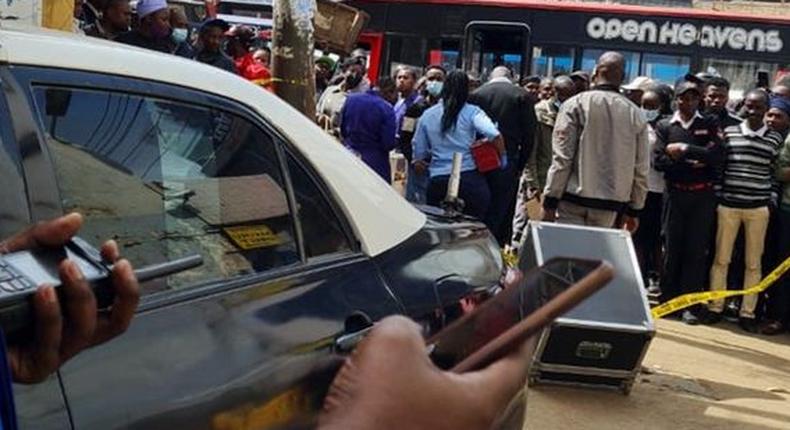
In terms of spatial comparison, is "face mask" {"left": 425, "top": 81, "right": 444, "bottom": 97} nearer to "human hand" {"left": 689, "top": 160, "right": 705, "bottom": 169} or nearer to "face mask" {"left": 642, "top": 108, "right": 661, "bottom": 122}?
"face mask" {"left": 642, "top": 108, "right": 661, "bottom": 122}

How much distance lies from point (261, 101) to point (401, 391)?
1660 mm

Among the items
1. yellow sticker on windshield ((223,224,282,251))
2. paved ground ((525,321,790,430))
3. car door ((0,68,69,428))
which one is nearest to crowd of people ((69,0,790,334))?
paved ground ((525,321,790,430))

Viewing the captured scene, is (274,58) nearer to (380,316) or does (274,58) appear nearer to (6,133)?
(380,316)

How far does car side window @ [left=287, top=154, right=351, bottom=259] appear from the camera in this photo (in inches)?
99.3

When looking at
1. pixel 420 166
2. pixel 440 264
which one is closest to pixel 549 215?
pixel 420 166

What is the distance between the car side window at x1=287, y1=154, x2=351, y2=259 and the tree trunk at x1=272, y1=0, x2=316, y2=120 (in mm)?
2579

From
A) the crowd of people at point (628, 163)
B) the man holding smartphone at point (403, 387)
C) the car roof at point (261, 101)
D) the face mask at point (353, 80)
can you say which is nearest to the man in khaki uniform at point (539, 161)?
the crowd of people at point (628, 163)

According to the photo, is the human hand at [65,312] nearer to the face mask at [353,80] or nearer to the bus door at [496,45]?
the face mask at [353,80]

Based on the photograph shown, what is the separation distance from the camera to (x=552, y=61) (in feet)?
47.4

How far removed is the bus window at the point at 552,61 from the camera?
1434cm

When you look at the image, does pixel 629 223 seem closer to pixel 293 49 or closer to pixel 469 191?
pixel 469 191

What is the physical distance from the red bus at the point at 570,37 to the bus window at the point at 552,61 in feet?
0.05

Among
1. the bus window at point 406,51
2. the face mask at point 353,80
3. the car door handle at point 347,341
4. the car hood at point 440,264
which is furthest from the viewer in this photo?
the bus window at point 406,51

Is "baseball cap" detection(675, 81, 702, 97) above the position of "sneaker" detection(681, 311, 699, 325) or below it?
above
